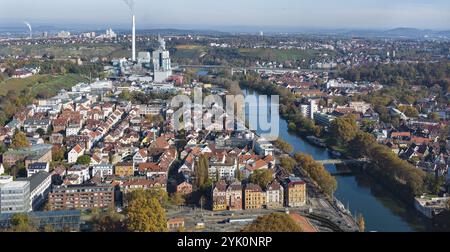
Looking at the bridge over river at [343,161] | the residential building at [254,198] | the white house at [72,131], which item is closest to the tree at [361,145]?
the bridge over river at [343,161]

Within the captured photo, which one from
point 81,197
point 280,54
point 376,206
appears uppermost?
point 280,54

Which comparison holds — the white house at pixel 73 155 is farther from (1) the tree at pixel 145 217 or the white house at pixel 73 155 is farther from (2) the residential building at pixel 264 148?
(1) the tree at pixel 145 217

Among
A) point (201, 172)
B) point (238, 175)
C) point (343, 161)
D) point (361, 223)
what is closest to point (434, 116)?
point (343, 161)

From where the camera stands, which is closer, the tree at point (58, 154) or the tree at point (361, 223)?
the tree at point (361, 223)

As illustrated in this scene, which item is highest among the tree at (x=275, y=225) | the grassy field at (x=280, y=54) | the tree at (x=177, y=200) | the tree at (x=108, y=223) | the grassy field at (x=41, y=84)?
the grassy field at (x=280, y=54)

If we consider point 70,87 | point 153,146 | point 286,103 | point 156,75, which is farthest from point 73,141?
point 156,75

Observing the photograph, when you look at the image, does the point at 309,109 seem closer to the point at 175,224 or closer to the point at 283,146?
the point at 283,146

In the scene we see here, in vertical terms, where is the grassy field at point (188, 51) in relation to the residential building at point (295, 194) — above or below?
above
